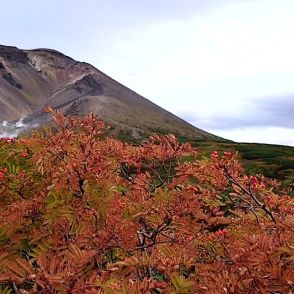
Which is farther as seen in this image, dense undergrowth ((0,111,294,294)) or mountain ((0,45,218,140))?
mountain ((0,45,218,140))

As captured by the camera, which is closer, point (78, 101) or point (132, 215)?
point (132, 215)

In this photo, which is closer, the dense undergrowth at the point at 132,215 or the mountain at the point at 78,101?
the dense undergrowth at the point at 132,215

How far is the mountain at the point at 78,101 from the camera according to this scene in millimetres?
156375

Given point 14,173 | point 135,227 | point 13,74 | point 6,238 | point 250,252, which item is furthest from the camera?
point 13,74

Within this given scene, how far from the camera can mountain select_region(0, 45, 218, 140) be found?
15638 cm

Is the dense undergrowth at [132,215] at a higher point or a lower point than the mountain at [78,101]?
lower

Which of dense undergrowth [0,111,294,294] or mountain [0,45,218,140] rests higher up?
mountain [0,45,218,140]

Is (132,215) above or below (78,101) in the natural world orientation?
below

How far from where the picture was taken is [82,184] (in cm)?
452

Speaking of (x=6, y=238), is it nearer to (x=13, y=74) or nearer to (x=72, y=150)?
(x=72, y=150)

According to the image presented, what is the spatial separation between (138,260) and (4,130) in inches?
5392

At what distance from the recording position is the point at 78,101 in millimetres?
163125

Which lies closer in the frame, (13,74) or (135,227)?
(135,227)

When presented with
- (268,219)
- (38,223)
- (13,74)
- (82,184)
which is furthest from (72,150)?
(13,74)
